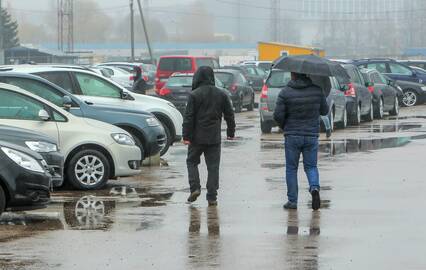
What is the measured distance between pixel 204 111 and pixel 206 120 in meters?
0.11

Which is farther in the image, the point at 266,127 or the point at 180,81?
the point at 180,81

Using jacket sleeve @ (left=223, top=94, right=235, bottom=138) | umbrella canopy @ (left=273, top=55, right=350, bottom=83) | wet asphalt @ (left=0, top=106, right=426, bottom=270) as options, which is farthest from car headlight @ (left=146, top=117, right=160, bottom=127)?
umbrella canopy @ (left=273, top=55, right=350, bottom=83)

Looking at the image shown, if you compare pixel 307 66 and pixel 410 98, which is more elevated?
pixel 307 66

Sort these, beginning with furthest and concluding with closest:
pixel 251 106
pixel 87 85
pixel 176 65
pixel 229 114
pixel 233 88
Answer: pixel 176 65 < pixel 251 106 < pixel 233 88 < pixel 87 85 < pixel 229 114

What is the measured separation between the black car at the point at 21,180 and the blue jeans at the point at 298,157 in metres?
2.71

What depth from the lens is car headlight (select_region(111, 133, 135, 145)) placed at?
15125 millimetres

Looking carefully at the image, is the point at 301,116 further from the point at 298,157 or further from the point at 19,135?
the point at 19,135

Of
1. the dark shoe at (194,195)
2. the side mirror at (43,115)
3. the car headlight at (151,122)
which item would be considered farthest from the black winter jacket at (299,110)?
the car headlight at (151,122)

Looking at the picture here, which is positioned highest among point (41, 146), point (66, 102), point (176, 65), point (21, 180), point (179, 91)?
point (176, 65)

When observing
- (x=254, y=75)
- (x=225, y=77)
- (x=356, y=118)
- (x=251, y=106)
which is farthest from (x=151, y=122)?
(x=254, y=75)

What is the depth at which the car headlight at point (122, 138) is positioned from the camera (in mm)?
15125

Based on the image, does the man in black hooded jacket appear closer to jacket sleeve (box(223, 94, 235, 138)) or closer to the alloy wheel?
jacket sleeve (box(223, 94, 235, 138))

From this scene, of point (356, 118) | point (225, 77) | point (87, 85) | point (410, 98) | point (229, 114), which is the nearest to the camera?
point (229, 114)

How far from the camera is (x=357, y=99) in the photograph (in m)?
28.6
